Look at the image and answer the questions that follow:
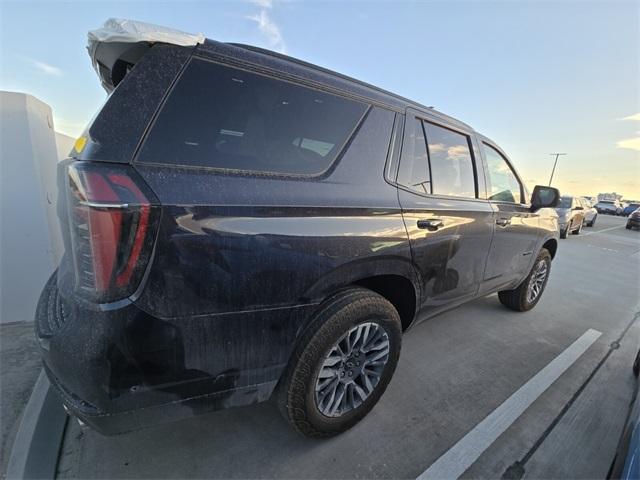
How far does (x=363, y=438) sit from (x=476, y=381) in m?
1.22

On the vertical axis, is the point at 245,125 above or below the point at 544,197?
above

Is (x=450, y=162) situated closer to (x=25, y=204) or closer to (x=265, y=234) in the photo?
(x=265, y=234)

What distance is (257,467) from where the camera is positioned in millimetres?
1841

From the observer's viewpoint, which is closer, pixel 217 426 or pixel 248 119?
pixel 248 119

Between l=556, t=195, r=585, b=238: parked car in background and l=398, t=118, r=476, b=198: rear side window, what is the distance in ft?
36.0

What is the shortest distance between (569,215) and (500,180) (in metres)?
11.6

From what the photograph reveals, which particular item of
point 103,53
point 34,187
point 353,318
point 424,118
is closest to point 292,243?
point 353,318

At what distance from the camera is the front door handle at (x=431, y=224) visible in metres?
2.16

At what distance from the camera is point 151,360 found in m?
1.28

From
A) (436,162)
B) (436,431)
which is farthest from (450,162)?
(436,431)

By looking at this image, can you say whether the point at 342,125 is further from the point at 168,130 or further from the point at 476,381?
the point at 476,381

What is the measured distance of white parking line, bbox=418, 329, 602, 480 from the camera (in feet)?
6.23

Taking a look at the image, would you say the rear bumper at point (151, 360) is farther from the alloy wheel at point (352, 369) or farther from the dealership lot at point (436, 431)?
the dealership lot at point (436, 431)

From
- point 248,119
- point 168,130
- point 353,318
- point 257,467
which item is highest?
point 248,119
